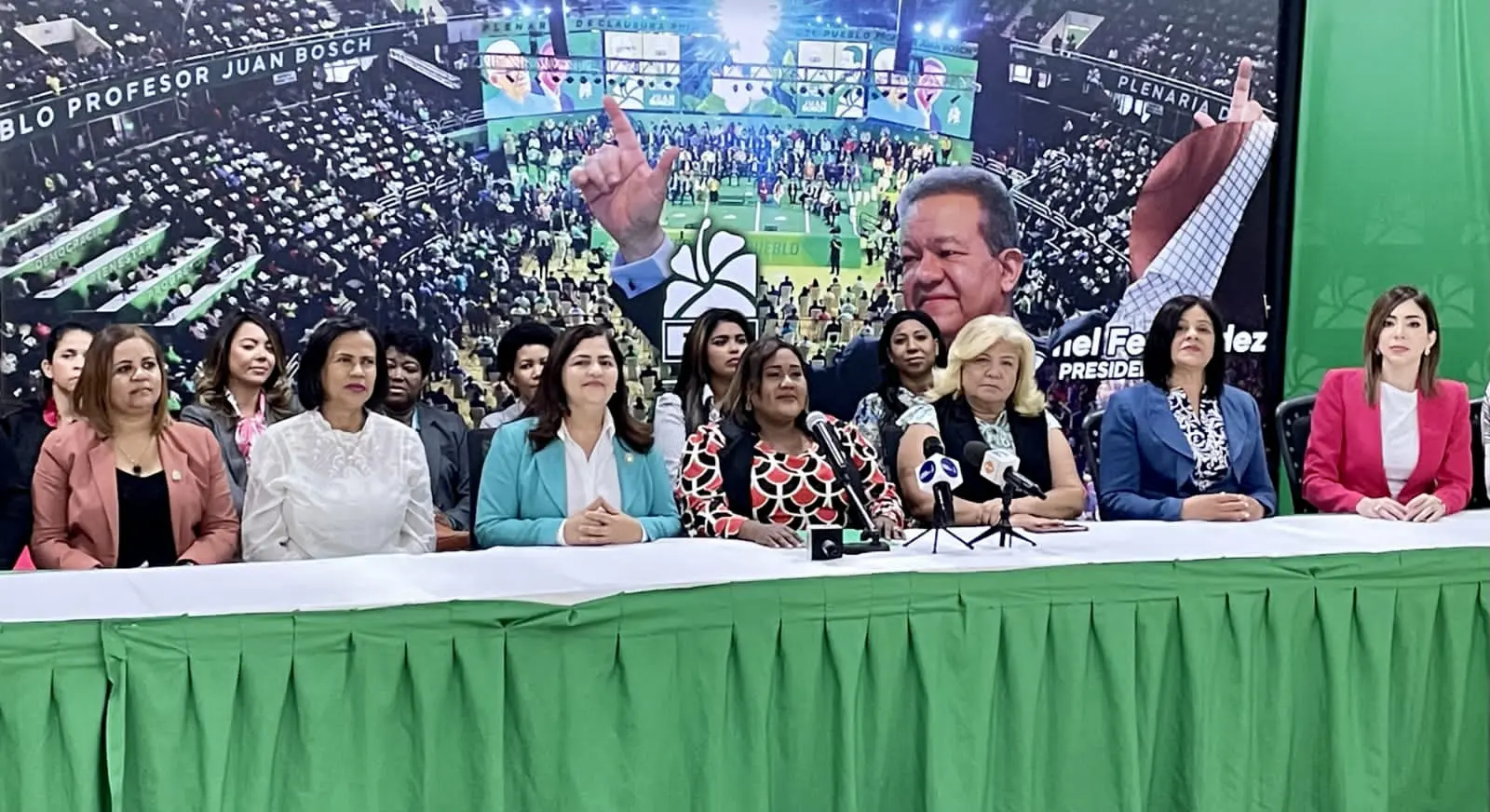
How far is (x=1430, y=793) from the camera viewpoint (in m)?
2.28

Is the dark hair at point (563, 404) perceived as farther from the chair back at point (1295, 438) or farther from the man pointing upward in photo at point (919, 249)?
the chair back at point (1295, 438)

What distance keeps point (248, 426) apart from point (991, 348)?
189cm

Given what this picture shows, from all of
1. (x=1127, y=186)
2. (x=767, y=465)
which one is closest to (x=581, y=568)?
(x=767, y=465)

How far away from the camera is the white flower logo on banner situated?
4148 millimetres

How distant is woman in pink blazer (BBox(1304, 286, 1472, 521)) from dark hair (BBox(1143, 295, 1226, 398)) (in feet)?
0.97

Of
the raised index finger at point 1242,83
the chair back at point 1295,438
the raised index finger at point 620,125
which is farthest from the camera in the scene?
the raised index finger at point 1242,83

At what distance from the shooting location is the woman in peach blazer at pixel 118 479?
2.51 meters

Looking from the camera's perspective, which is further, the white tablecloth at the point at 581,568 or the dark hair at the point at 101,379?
the dark hair at the point at 101,379

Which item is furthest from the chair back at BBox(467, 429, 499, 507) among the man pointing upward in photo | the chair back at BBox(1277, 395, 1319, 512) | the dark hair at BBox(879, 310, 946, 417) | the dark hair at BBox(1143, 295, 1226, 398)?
the chair back at BBox(1277, 395, 1319, 512)

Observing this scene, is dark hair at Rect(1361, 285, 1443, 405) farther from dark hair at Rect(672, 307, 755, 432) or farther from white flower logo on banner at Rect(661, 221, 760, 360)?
white flower logo on banner at Rect(661, 221, 760, 360)

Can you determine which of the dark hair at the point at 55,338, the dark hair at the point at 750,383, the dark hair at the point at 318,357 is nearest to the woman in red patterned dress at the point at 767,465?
the dark hair at the point at 750,383

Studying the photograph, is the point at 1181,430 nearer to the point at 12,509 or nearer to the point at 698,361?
the point at 698,361

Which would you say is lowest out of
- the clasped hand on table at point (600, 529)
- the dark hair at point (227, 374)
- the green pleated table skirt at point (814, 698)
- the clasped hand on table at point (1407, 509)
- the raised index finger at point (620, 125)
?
the green pleated table skirt at point (814, 698)

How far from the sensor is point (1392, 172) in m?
4.45
